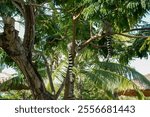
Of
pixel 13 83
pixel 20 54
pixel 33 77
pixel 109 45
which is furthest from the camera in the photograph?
pixel 13 83

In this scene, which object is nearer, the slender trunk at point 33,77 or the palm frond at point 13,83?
the slender trunk at point 33,77

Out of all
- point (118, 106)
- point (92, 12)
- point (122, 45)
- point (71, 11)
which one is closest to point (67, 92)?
point (71, 11)

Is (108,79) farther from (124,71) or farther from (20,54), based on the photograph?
(20,54)

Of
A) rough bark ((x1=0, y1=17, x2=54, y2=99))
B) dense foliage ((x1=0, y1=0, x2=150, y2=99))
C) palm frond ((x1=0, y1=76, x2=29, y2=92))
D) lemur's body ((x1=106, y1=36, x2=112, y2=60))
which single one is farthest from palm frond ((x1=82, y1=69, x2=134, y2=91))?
palm frond ((x1=0, y1=76, x2=29, y2=92))

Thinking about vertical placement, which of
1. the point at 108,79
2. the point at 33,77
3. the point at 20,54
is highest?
the point at 20,54

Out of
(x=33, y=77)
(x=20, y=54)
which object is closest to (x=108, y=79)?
Result: (x=33, y=77)

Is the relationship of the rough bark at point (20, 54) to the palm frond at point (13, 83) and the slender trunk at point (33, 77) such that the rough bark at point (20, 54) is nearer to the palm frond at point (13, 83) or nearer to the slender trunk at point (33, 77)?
the slender trunk at point (33, 77)

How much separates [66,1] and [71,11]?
0.77ft

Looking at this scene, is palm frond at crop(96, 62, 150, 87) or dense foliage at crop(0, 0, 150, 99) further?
palm frond at crop(96, 62, 150, 87)

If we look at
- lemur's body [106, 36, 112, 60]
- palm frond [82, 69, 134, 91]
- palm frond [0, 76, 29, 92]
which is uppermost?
lemur's body [106, 36, 112, 60]

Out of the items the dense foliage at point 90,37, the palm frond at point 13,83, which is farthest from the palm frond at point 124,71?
the palm frond at point 13,83

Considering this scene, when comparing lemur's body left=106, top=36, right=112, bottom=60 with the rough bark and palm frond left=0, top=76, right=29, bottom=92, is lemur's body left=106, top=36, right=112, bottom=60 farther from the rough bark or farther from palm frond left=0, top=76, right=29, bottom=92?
the rough bark

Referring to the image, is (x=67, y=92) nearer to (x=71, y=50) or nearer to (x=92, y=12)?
(x=71, y=50)

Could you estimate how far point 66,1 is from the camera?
9.59 metres
